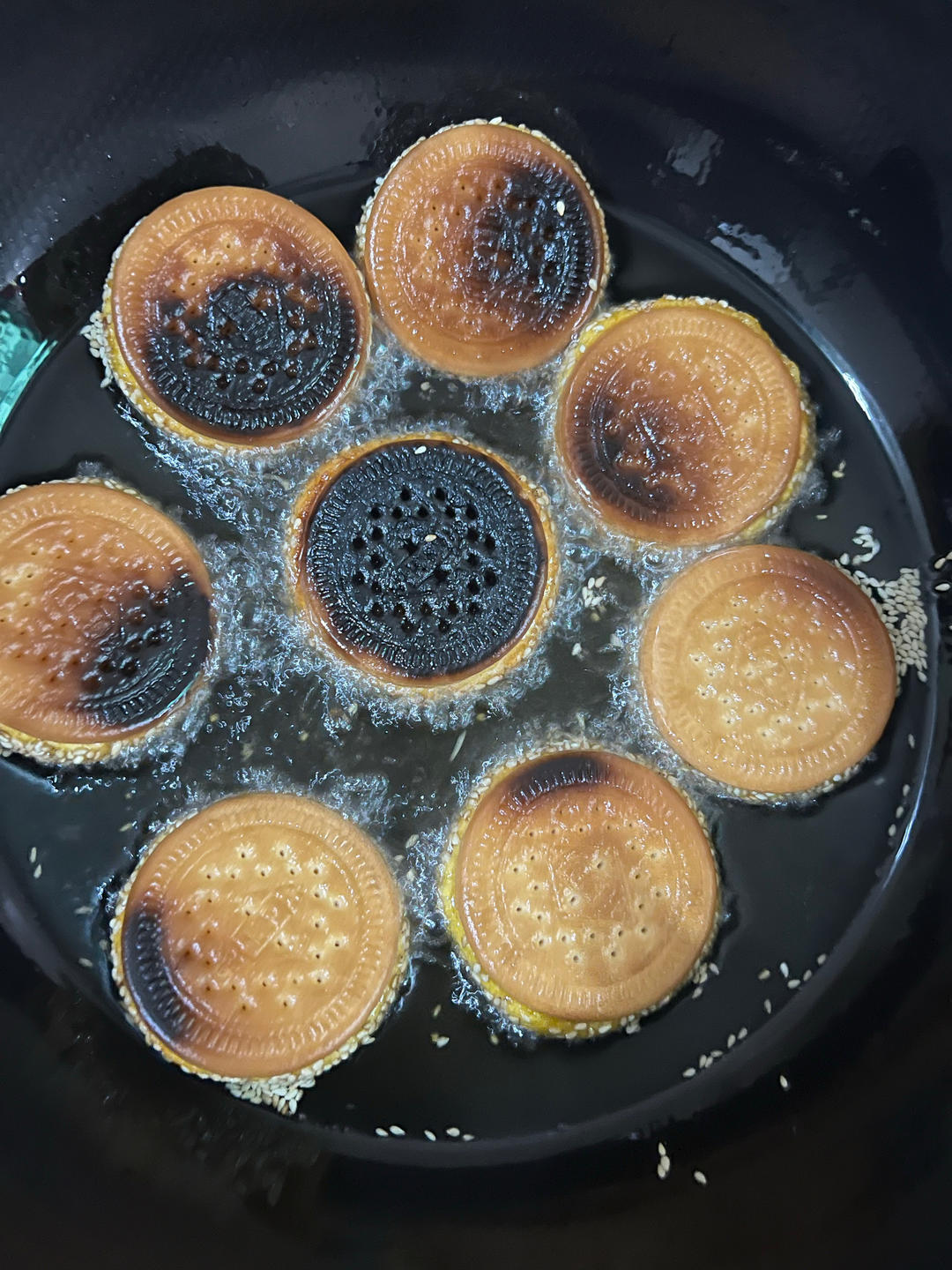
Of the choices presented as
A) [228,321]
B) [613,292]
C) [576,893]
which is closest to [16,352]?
[228,321]

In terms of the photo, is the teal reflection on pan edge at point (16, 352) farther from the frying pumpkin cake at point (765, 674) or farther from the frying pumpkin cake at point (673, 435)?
the frying pumpkin cake at point (765, 674)

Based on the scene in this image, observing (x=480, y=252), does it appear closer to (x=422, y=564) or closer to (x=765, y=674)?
(x=422, y=564)

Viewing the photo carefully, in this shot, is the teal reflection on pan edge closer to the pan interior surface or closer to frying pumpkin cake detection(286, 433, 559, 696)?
the pan interior surface

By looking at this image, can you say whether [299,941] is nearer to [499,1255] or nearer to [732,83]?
[499,1255]

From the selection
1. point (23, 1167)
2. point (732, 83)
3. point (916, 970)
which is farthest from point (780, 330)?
point (23, 1167)

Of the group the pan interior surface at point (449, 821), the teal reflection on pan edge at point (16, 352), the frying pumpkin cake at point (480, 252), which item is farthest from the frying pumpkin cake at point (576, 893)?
the teal reflection on pan edge at point (16, 352)
